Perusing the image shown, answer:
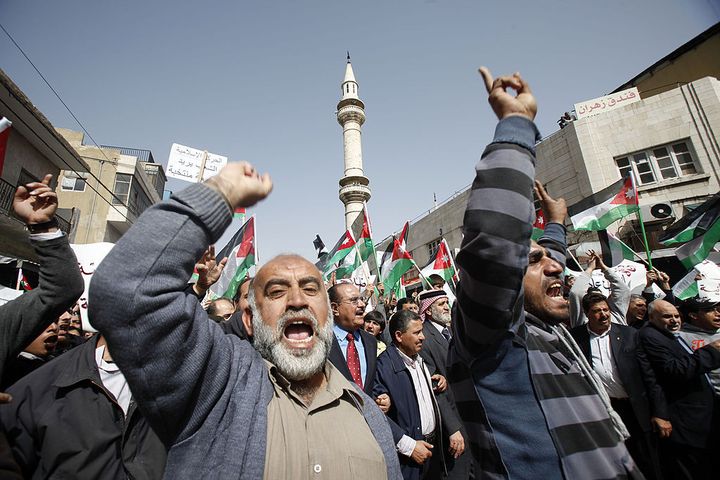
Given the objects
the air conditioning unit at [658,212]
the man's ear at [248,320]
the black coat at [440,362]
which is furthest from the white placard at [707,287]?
the air conditioning unit at [658,212]

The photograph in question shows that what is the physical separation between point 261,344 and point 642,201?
664 inches

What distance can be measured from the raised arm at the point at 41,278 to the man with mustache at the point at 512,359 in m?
2.25

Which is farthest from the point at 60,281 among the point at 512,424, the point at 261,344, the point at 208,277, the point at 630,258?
the point at 630,258

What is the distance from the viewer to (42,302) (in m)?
2.16

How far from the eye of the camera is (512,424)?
56.7 inches

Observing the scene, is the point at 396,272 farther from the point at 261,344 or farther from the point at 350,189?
the point at 350,189

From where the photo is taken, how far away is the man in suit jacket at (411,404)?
3.29m

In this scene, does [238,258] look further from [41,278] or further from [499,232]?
[499,232]

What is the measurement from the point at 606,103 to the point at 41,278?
20332 mm

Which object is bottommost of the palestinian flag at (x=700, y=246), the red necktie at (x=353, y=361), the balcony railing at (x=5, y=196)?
the red necktie at (x=353, y=361)

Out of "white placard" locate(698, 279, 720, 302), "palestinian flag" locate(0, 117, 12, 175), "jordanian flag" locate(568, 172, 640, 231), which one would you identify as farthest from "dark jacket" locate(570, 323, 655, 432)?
"palestinian flag" locate(0, 117, 12, 175)

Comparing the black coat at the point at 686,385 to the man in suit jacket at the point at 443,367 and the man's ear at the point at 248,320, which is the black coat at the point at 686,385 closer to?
the man in suit jacket at the point at 443,367

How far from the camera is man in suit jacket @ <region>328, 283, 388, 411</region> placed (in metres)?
3.80

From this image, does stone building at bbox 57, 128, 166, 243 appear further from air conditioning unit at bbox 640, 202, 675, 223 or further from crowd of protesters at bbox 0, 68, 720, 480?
air conditioning unit at bbox 640, 202, 675, 223
